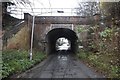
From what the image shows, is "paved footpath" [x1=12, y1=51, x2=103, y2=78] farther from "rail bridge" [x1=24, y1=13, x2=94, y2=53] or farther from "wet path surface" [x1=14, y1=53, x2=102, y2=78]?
"rail bridge" [x1=24, y1=13, x2=94, y2=53]

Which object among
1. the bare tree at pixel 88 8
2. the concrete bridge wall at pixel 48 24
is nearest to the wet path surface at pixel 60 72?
the concrete bridge wall at pixel 48 24

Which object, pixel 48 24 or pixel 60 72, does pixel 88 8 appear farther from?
pixel 60 72

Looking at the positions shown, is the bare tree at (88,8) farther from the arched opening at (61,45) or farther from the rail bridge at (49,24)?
the arched opening at (61,45)

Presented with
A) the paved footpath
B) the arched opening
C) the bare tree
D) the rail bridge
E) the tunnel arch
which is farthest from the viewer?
the arched opening

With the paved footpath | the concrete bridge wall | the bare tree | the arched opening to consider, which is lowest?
the paved footpath

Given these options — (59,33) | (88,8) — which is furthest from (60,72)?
(59,33)

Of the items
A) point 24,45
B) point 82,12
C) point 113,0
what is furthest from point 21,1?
point 82,12

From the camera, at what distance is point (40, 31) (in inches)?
1137

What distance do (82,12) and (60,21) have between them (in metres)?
6.37

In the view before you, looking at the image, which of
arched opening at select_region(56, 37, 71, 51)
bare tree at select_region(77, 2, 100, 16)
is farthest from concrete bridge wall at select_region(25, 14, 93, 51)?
arched opening at select_region(56, 37, 71, 51)

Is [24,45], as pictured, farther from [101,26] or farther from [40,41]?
[101,26]

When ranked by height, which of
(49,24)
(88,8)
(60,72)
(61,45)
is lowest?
(60,72)

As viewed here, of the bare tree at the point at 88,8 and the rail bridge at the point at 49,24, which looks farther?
the rail bridge at the point at 49,24

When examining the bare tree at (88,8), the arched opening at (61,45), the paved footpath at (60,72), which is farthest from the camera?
the arched opening at (61,45)
